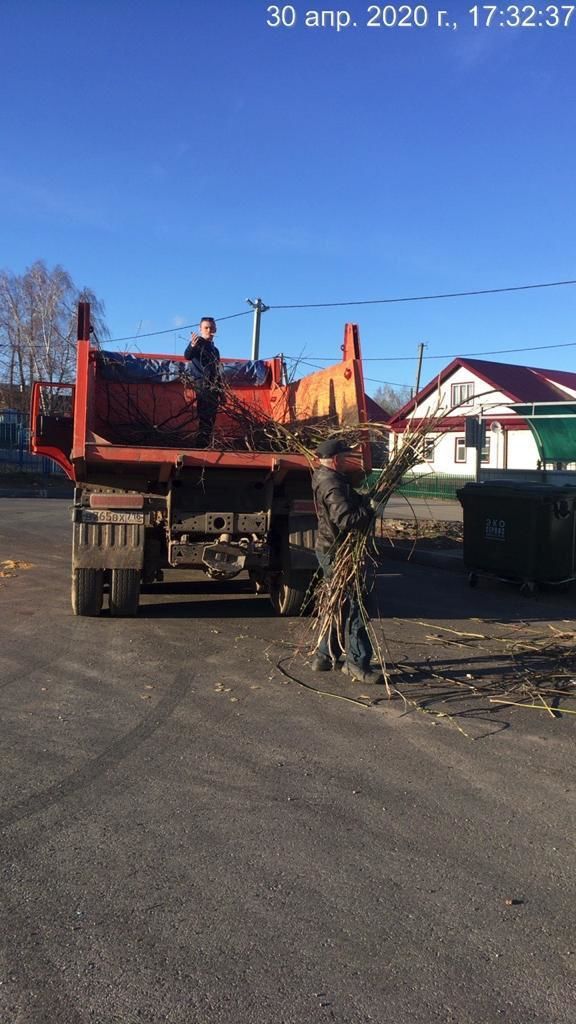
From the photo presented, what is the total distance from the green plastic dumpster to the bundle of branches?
408 cm

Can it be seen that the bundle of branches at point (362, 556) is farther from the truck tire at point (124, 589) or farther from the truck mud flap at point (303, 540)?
the truck tire at point (124, 589)

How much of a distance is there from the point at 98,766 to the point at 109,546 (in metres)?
3.39

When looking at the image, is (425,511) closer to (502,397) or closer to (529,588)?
(529,588)

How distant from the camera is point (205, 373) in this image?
29.6ft

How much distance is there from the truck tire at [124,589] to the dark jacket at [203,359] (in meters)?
2.35

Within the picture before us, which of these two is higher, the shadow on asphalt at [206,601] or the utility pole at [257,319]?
the utility pole at [257,319]

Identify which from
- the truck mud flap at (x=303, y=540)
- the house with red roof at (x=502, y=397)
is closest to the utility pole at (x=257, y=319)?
the house with red roof at (x=502, y=397)

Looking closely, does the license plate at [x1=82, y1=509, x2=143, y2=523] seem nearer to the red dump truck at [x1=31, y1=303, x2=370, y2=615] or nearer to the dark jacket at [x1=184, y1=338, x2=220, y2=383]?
the red dump truck at [x1=31, y1=303, x2=370, y2=615]

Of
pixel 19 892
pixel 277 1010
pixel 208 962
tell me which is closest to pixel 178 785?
pixel 19 892

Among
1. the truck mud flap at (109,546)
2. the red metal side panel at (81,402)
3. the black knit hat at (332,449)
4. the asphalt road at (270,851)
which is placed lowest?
the asphalt road at (270,851)

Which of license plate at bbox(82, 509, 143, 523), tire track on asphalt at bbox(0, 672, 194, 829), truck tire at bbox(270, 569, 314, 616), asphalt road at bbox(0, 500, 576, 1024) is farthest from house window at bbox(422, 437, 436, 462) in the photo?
license plate at bbox(82, 509, 143, 523)

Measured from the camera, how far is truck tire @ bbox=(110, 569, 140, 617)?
793 centimetres

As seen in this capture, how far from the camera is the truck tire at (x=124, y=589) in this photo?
7934mm

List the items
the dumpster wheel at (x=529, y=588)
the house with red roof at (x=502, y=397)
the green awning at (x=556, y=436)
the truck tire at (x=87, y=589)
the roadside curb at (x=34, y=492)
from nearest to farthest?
the truck tire at (x=87, y=589) < the dumpster wheel at (x=529, y=588) < the green awning at (x=556, y=436) < the roadside curb at (x=34, y=492) < the house with red roof at (x=502, y=397)
